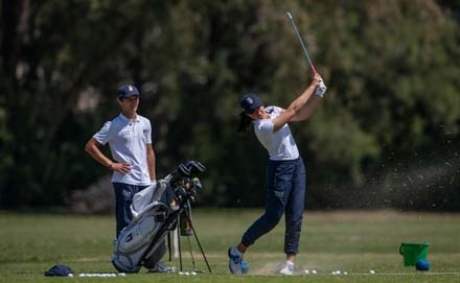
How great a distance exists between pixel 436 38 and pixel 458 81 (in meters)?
3.63

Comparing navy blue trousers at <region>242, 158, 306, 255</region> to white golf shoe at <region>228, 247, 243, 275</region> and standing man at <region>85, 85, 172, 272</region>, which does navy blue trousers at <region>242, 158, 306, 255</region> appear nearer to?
white golf shoe at <region>228, 247, 243, 275</region>

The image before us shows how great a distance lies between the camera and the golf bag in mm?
14953

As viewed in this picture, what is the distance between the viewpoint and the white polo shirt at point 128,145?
15.8 m

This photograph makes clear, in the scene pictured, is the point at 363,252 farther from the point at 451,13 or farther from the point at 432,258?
the point at 451,13

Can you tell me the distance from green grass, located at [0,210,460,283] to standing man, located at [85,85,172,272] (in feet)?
2.84

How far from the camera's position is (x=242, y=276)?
46.3 feet

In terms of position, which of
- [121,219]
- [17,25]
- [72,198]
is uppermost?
[17,25]

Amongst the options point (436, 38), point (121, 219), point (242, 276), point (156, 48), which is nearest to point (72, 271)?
point (121, 219)

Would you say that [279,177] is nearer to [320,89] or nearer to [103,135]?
[320,89]

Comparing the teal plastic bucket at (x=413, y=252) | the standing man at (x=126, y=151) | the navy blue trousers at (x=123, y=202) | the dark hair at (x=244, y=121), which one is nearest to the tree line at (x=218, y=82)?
the teal plastic bucket at (x=413, y=252)

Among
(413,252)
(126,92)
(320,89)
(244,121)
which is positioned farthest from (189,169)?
(413,252)

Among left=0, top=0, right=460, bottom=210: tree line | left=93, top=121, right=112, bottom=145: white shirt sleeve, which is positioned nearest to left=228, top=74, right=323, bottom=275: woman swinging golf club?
left=93, top=121, right=112, bottom=145: white shirt sleeve

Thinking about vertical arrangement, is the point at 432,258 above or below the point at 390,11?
below

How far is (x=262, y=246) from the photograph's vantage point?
22.4 m
